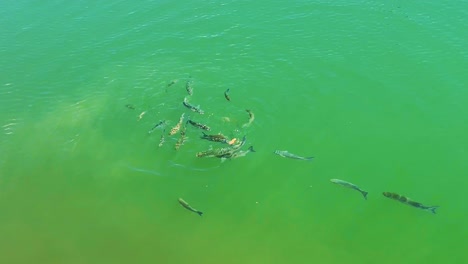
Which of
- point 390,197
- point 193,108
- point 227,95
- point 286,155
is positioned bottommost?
point 390,197

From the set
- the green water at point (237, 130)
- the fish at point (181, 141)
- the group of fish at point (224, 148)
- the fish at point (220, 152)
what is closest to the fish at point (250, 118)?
the group of fish at point (224, 148)

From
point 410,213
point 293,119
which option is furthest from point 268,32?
point 410,213

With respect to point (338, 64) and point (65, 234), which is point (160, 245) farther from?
point (338, 64)

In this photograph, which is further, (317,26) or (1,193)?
(317,26)

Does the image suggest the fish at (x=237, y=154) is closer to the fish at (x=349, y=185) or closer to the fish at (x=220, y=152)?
the fish at (x=220, y=152)

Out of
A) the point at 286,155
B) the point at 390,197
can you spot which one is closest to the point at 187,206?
the point at 286,155

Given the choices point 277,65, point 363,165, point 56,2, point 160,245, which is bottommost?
point 160,245

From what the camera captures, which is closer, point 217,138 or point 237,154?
point 237,154

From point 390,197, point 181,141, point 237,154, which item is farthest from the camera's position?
point 181,141

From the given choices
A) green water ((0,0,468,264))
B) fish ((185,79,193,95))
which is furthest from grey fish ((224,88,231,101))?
fish ((185,79,193,95))

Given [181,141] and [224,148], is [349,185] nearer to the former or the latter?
[224,148]
